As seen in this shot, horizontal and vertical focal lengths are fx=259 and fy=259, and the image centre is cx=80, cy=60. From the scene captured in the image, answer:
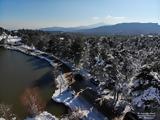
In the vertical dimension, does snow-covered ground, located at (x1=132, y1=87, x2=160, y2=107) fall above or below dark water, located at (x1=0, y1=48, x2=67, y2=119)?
above

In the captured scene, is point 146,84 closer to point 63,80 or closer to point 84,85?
point 84,85

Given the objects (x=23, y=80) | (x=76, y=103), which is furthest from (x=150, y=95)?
(x=23, y=80)

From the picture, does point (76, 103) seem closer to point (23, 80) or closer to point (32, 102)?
point (32, 102)

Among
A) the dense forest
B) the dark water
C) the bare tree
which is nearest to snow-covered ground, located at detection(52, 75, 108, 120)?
the dark water

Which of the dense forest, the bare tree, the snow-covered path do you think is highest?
the dense forest

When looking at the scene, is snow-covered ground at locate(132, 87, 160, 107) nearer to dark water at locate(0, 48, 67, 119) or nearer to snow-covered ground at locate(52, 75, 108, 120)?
snow-covered ground at locate(52, 75, 108, 120)

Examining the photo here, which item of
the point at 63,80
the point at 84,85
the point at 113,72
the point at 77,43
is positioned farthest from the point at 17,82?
the point at 77,43

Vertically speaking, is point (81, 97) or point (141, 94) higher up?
point (141, 94)
